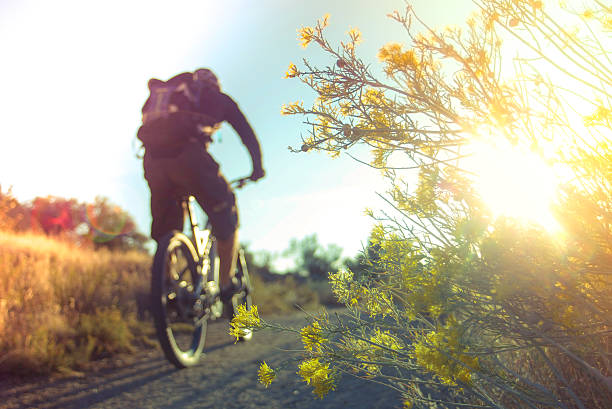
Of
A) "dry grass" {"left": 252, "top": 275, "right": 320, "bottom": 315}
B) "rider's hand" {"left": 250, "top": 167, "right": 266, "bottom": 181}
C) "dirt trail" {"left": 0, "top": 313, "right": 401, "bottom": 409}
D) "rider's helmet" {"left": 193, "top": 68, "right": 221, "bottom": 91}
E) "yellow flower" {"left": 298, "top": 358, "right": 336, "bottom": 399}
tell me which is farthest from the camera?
"dry grass" {"left": 252, "top": 275, "right": 320, "bottom": 315}

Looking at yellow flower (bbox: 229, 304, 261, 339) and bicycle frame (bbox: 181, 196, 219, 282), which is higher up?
bicycle frame (bbox: 181, 196, 219, 282)

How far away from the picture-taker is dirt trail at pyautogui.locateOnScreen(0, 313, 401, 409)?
98.3 inches

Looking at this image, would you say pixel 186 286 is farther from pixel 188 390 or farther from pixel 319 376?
pixel 319 376

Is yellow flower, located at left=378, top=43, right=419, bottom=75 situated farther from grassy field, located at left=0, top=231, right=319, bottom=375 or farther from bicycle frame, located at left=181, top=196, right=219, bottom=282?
grassy field, located at left=0, top=231, right=319, bottom=375

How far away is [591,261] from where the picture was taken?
1.15 m

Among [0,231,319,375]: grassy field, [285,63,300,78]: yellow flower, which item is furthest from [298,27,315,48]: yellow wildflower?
[0,231,319,375]: grassy field

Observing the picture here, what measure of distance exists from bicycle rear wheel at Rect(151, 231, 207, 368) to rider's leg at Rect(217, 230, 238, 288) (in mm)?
251

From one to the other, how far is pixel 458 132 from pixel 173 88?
2390 mm

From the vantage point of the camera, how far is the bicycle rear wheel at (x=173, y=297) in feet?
10.0

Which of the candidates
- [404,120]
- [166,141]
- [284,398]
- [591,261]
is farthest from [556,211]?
[166,141]

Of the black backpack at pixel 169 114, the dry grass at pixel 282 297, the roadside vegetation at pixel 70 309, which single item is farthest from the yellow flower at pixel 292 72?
the dry grass at pixel 282 297

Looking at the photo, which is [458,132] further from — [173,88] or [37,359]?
[37,359]

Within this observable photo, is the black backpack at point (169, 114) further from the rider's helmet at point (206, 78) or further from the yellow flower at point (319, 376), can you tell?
the yellow flower at point (319, 376)

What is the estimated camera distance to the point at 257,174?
4.08 m
